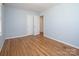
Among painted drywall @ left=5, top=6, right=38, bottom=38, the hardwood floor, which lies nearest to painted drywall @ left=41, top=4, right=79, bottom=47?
the hardwood floor

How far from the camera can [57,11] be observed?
2.86 meters

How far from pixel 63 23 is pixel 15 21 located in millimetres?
1374

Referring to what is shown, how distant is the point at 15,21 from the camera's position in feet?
8.25

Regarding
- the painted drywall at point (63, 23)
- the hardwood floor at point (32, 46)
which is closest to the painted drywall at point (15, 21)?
the hardwood floor at point (32, 46)

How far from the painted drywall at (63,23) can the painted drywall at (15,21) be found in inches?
22.2

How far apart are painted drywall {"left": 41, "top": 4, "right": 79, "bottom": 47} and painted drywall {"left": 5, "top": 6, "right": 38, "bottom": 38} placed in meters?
0.56

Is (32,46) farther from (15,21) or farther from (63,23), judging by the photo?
(63,23)

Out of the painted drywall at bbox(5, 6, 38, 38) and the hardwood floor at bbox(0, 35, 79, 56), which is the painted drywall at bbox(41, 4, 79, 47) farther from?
the painted drywall at bbox(5, 6, 38, 38)

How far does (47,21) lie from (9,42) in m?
1.25

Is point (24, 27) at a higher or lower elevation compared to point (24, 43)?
higher

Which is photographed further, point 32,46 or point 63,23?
point 63,23

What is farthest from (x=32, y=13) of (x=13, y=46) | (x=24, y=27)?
(x=13, y=46)

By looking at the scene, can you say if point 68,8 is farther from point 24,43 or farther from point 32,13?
point 24,43

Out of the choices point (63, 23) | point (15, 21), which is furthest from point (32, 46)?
point (63, 23)
